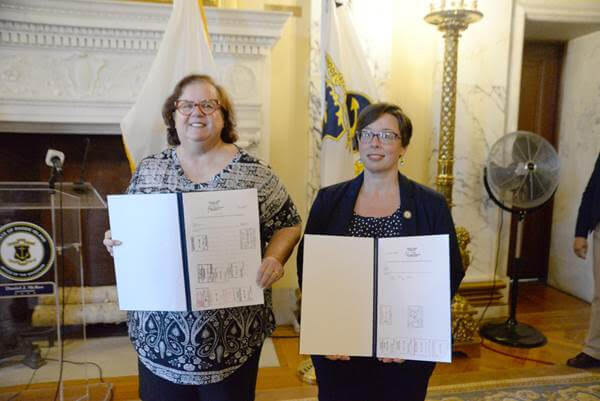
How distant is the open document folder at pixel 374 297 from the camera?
128 cm

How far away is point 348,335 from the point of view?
131 centimetres

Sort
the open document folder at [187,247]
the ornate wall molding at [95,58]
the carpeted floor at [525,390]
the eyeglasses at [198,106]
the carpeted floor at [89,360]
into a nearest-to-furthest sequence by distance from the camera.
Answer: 1. the open document folder at [187,247]
2. the eyeglasses at [198,106]
3. the carpeted floor at [89,360]
4. the carpeted floor at [525,390]
5. the ornate wall molding at [95,58]

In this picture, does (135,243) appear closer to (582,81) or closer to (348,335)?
(348,335)

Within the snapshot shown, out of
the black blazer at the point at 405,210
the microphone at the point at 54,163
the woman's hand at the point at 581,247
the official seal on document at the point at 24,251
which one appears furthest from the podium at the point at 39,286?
the woman's hand at the point at 581,247

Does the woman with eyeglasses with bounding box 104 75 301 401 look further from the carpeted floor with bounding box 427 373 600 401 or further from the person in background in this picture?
the person in background

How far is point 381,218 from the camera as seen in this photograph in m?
1.44

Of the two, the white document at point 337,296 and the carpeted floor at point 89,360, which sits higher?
the white document at point 337,296

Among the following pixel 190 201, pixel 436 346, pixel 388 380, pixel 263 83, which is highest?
pixel 263 83

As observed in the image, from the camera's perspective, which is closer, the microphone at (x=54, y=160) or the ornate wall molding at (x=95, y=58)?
the microphone at (x=54, y=160)

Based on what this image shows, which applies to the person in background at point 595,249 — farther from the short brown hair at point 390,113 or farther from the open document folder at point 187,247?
the open document folder at point 187,247

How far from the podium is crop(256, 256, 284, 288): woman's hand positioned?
105 centimetres

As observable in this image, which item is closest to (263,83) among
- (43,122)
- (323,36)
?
(323,36)

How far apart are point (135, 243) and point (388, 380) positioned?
2.85ft

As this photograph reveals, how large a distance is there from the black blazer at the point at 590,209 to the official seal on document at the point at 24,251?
2.81 m
